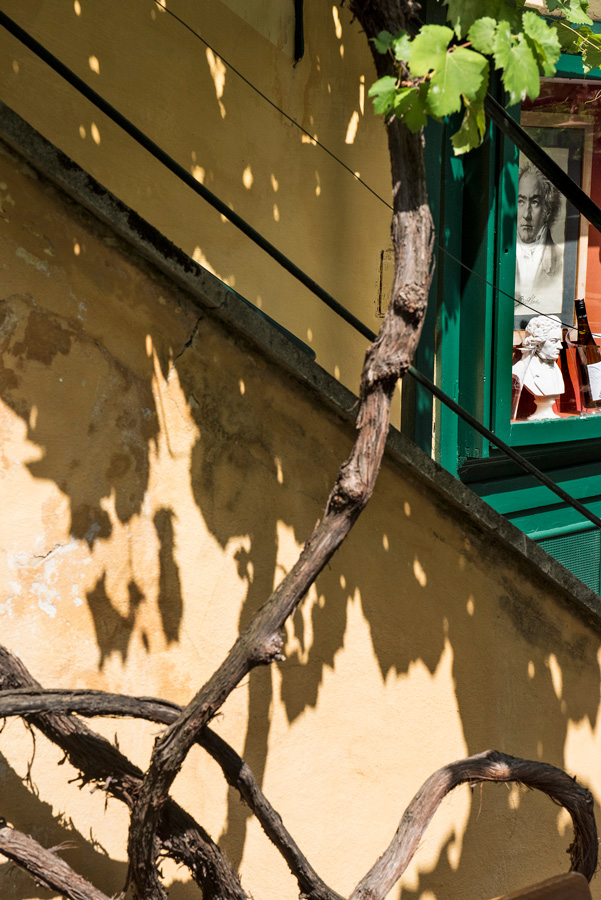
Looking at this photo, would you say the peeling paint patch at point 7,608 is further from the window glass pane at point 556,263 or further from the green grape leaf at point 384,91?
the window glass pane at point 556,263

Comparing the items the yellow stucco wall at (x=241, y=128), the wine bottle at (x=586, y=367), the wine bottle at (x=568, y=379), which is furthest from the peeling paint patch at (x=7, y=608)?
the wine bottle at (x=586, y=367)

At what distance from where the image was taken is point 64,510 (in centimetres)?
204

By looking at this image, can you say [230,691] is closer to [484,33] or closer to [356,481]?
[356,481]

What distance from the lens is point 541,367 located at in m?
4.71

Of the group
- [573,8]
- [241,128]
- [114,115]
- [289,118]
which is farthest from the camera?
[289,118]

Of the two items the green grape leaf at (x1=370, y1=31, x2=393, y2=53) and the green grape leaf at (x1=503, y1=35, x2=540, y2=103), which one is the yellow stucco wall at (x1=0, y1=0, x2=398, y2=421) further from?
the green grape leaf at (x1=503, y1=35, x2=540, y2=103)

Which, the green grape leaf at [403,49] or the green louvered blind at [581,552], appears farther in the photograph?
the green louvered blind at [581,552]

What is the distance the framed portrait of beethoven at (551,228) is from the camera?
4.68m

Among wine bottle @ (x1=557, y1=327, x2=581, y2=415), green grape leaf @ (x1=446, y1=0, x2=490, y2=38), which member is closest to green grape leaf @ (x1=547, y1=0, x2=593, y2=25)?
green grape leaf @ (x1=446, y1=0, x2=490, y2=38)

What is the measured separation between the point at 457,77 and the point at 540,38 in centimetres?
23

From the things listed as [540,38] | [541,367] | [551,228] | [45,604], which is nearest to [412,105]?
[540,38]

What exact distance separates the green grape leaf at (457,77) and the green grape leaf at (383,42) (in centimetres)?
27

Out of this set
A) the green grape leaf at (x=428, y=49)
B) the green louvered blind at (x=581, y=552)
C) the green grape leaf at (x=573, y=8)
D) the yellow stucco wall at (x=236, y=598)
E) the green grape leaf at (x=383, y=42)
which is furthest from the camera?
the green louvered blind at (x=581, y=552)

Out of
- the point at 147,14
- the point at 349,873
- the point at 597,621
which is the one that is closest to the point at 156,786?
the point at 349,873
